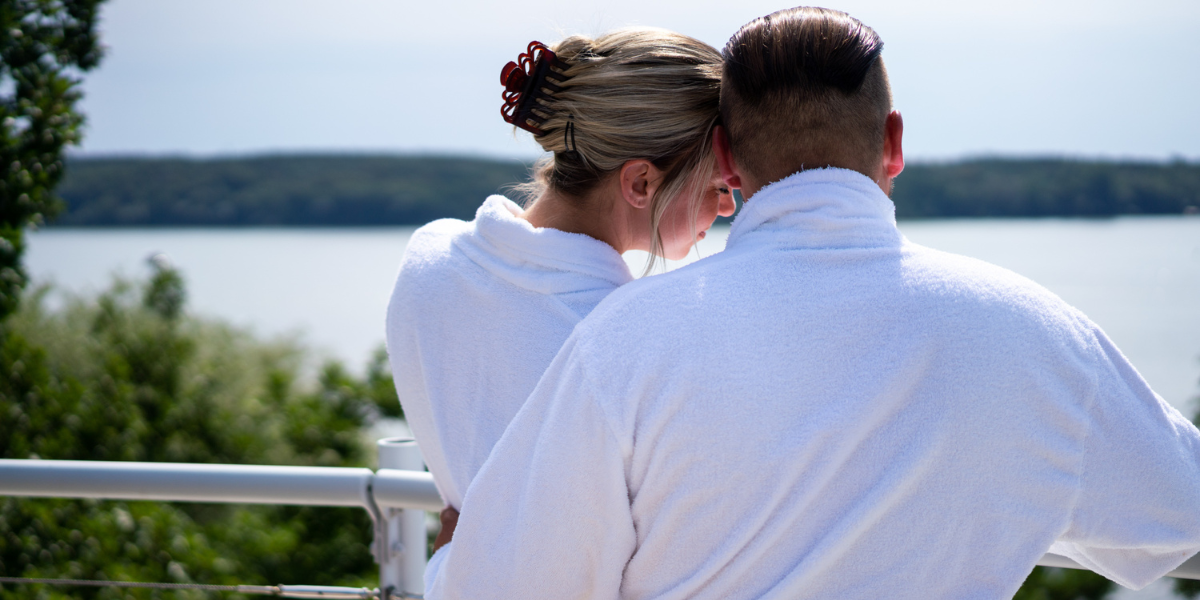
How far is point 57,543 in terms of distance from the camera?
4445mm

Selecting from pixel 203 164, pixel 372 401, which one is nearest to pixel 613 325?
pixel 372 401

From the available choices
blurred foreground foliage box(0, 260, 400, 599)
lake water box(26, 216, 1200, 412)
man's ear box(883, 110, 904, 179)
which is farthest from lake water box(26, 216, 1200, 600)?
blurred foreground foliage box(0, 260, 400, 599)

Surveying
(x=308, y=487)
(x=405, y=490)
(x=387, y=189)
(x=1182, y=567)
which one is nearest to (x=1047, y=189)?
(x=1182, y=567)

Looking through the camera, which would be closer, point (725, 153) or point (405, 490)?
point (725, 153)

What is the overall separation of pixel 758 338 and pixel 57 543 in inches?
182

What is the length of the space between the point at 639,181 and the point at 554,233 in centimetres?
15

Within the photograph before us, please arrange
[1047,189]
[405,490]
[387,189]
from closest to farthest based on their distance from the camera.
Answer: [405,490] < [1047,189] < [387,189]

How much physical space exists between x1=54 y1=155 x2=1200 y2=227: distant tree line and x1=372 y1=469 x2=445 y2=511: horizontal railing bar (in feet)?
4.51

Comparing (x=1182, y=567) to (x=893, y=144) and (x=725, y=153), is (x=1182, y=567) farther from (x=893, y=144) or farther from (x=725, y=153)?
(x=725, y=153)

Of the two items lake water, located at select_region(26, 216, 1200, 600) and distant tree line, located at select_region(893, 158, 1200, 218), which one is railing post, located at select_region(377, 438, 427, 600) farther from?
distant tree line, located at select_region(893, 158, 1200, 218)

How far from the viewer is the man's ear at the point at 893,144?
1.08m

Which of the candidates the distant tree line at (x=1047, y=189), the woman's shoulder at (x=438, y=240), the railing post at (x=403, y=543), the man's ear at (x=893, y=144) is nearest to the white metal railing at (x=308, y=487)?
the railing post at (x=403, y=543)

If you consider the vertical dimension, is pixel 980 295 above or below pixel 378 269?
above

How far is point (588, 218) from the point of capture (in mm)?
1380
